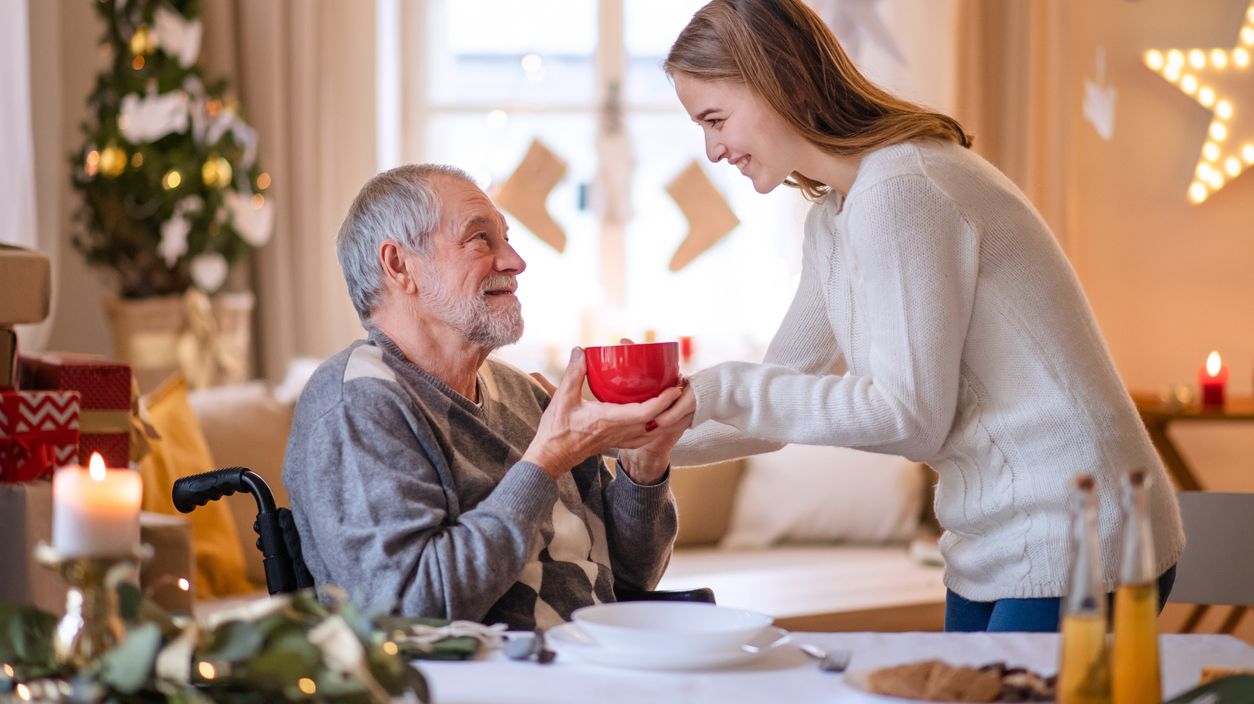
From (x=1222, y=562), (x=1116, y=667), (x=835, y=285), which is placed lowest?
(x=1222, y=562)

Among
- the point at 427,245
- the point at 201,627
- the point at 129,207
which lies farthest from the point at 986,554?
the point at 129,207

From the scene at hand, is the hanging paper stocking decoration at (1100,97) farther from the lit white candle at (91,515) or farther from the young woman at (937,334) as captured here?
the lit white candle at (91,515)

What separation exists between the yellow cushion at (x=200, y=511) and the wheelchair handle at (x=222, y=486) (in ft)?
4.62

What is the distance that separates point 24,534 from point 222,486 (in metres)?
0.53

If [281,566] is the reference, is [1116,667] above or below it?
above

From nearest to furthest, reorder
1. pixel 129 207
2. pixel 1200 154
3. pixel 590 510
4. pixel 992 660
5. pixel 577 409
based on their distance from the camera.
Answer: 1. pixel 992 660
2. pixel 577 409
3. pixel 590 510
4. pixel 129 207
5. pixel 1200 154

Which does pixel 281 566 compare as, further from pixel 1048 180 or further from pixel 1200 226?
pixel 1200 226

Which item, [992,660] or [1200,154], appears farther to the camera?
[1200,154]

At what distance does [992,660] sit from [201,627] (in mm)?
730

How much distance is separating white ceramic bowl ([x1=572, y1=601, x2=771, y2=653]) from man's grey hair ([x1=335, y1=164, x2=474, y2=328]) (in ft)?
2.32

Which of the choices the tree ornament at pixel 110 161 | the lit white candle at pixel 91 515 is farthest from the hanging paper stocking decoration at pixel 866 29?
the lit white candle at pixel 91 515

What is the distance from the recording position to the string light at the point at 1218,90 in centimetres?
443

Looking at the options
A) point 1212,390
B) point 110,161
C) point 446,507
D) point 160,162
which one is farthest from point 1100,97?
point 446,507

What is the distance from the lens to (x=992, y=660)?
1315 mm
